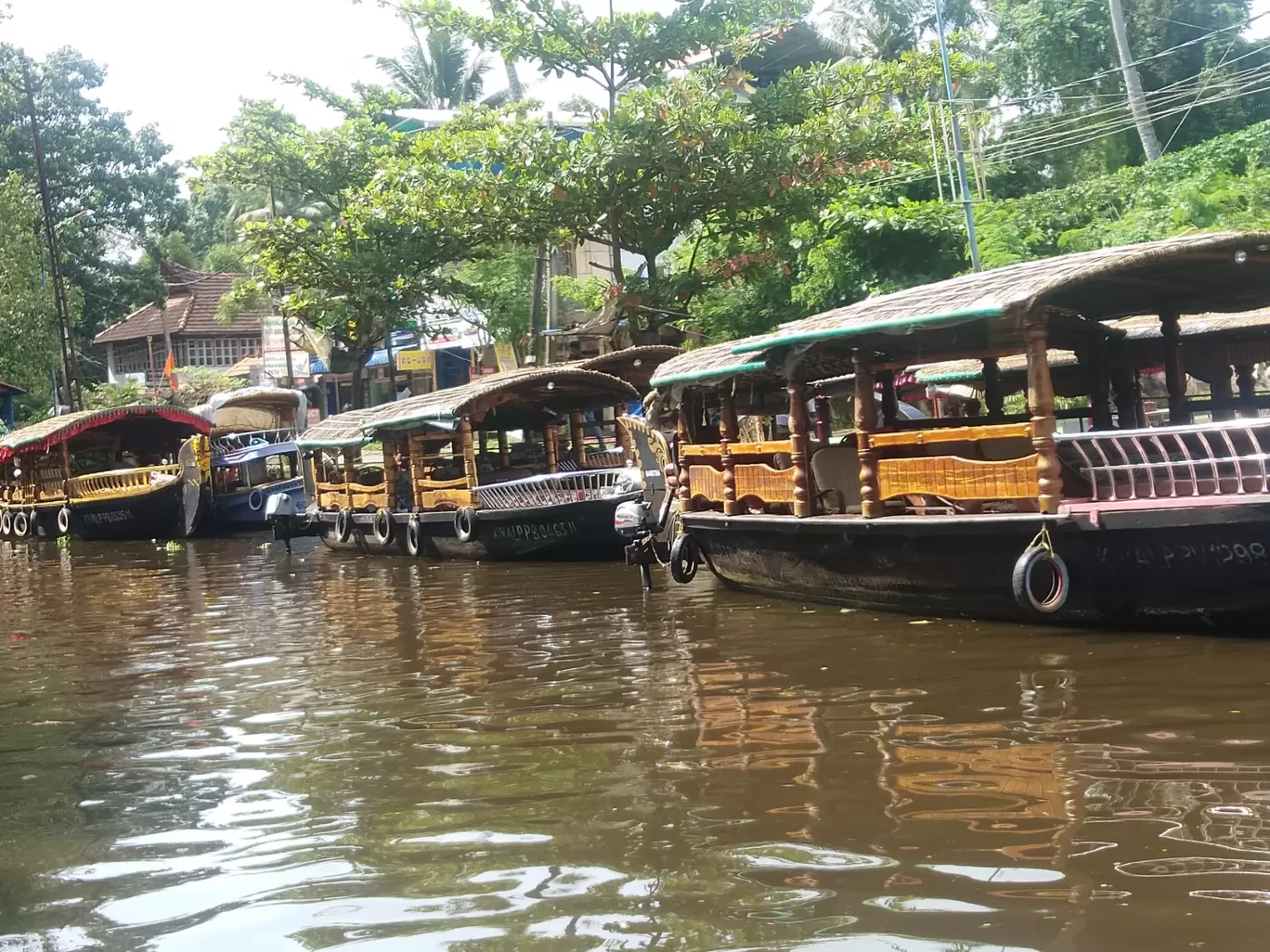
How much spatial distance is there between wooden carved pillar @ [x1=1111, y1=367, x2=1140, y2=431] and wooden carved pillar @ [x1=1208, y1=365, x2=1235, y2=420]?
88 centimetres

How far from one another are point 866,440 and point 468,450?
804 centimetres

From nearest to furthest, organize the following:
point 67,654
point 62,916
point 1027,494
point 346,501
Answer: point 62,916 < point 1027,494 < point 67,654 < point 346,501

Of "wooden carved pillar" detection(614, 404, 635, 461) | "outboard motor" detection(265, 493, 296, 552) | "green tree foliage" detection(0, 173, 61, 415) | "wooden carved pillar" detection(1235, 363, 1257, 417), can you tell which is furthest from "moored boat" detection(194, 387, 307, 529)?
"wooden carved pillar" detection(1235, 363, 1257, 417)

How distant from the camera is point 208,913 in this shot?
3910 millimetres

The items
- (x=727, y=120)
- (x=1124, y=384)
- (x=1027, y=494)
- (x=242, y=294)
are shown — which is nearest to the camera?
(x=1027, y=494)

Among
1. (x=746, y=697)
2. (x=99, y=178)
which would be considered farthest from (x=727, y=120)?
(x=99, y=178)

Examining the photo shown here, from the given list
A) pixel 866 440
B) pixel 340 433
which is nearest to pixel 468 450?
pixel 340 433

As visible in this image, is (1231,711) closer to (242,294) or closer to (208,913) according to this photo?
(208,913)

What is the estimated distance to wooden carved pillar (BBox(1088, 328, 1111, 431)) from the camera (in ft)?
34.5

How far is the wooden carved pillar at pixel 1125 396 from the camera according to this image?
440 inches

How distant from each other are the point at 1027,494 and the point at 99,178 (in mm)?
37316

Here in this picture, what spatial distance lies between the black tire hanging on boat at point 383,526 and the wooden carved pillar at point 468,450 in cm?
196

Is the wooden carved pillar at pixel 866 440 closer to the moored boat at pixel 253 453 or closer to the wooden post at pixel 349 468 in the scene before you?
the wooden post at pixel 349 468

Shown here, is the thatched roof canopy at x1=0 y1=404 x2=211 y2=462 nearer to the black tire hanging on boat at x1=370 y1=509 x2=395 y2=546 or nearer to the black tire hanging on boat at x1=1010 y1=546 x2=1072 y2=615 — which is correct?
the black tire hanging on boat at x1=370 y1=509 x2=395 y2=546
